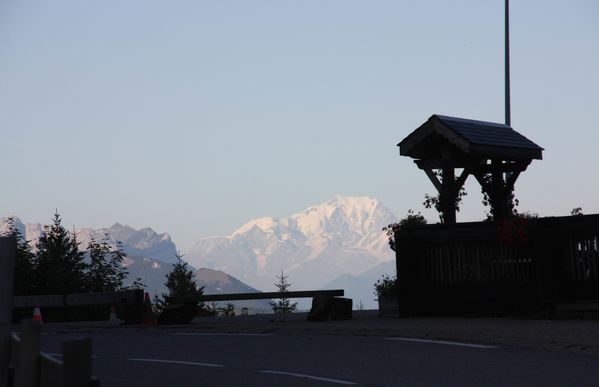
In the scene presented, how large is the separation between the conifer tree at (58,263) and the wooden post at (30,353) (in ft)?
96.8

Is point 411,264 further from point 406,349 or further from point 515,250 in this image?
point 406,349

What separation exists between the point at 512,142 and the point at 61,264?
19.7 metres

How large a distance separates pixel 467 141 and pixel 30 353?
52.4 ft

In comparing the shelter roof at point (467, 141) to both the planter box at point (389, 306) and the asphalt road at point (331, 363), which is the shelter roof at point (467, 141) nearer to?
the planter box at point (389, 306)

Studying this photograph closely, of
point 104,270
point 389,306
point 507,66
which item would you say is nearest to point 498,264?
point 389,306

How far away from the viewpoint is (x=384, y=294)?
23.4m

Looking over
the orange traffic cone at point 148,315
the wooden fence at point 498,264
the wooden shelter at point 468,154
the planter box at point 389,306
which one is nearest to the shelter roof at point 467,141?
the wooden shelter at point 468,154

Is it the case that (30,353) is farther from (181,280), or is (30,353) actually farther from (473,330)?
(181,280)

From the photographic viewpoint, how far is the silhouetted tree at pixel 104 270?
A: 127 ft

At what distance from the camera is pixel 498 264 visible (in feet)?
65.2

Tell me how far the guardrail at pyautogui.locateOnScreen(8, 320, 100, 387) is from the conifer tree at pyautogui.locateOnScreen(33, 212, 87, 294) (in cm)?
2848

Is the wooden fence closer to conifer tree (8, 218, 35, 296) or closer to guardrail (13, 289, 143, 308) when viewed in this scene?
guardrail (13, 289, 143, 308)

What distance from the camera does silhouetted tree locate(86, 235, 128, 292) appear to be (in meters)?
38.8

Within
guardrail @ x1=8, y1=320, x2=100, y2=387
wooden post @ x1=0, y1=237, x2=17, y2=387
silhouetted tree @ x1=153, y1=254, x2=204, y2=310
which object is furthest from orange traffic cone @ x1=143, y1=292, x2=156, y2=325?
silhouetted tree @ x1=153, y1=254, x2=204, y2=310
